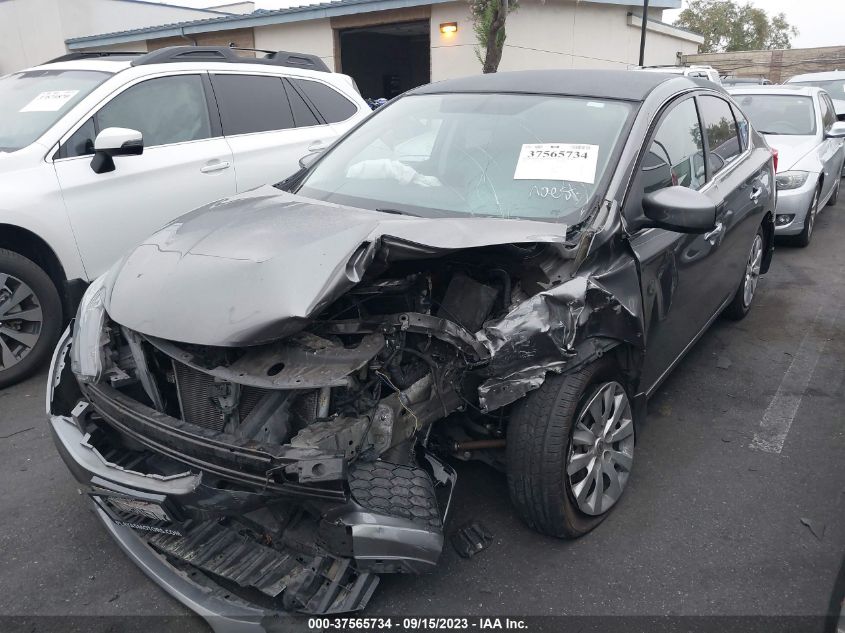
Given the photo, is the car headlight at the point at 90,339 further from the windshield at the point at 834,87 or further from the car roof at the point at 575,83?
the windshield at the point at 834,87

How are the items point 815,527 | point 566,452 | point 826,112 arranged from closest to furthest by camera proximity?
point 566,452 → point 815,527 → point 826,112

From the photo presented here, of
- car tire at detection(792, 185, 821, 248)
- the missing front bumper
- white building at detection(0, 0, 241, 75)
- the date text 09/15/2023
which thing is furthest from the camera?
white building at detection(0, 0, 241, 75)

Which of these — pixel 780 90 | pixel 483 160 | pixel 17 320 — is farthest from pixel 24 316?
pixel 780 90

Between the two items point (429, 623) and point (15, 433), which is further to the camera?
point (15, 433)

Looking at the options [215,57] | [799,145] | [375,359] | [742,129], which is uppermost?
[215,57]

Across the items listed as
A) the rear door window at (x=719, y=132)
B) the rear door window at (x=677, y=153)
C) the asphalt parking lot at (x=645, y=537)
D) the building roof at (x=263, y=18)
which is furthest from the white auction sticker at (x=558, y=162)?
the building roof at (x=263, y=18)

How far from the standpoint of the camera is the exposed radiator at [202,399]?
7.45 feet

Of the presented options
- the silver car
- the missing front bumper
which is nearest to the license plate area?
the missing front bumper

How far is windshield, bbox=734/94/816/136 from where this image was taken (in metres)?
7.38

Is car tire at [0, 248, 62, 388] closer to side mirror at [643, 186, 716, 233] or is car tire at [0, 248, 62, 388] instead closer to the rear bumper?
side mirror at [643, 186, 716, 233]

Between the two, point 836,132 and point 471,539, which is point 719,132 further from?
point 836,132

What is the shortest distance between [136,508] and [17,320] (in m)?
2.48

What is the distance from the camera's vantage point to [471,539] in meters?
2.60

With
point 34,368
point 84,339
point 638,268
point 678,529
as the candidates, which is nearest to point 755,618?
point 678,529
